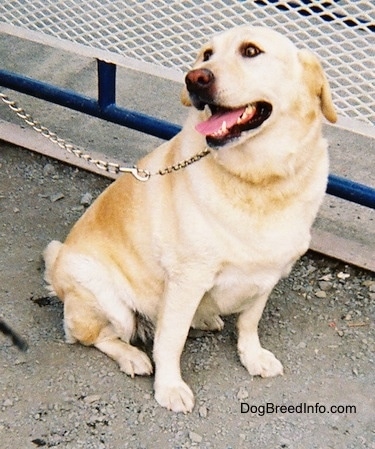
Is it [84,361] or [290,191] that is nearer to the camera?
[290,191]

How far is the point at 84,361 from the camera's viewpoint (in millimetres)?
2781

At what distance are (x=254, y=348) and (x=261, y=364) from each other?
64 mm

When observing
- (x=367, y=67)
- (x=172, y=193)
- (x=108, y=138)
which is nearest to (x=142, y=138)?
(x=108, y=138)

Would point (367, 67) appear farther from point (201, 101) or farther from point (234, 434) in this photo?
point (234, 434)

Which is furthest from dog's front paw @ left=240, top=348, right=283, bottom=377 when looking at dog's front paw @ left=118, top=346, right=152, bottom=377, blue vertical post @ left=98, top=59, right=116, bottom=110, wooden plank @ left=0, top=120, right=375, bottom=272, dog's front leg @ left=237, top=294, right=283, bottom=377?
blue vertical post @ left=98, top=59, right=116, bottom=110

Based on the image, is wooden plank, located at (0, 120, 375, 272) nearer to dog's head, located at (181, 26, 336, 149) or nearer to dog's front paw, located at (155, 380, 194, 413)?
dog's front paw, located at (155, 380, 194, 413)

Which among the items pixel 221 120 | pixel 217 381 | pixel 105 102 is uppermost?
pixel 221 120

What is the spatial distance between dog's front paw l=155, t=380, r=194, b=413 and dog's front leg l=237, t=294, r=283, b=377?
27 cm

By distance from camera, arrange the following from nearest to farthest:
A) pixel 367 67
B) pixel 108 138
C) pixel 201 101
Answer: pixel 201 101 → pixel 367 67 → pixel 108 138

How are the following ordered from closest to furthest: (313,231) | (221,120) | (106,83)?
1. (221,120)
2. (313,231)
3. (106,83)

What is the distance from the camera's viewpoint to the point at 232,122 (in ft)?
7.29

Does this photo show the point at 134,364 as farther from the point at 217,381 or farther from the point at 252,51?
the point at 252,51

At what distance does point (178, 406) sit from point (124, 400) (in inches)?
7.6

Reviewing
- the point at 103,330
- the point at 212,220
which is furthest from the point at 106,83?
the point at 212,220
